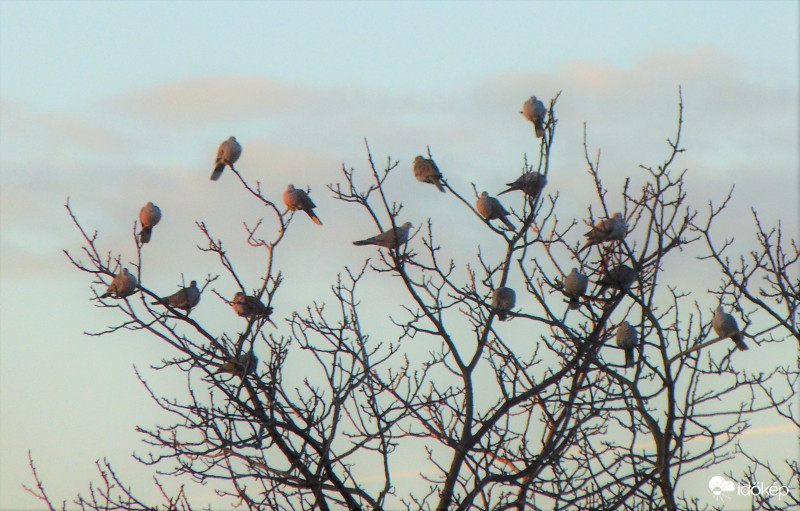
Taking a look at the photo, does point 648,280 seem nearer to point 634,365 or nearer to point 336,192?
point 634,365

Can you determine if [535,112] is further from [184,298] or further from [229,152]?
[184,298]

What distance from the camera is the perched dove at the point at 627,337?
28.9 feet

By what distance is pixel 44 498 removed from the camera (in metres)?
8.06

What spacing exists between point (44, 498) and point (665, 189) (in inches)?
221

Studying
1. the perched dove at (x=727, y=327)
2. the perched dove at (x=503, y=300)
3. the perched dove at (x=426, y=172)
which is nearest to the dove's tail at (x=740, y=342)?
the perched dove at (x=727, y=327)

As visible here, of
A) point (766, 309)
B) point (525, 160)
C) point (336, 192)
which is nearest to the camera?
point (336, 192)

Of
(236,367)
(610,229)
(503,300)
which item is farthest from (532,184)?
(236,367)

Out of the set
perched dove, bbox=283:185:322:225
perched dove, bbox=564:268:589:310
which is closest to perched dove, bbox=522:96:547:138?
perched dove, bbox=564:268:589:310

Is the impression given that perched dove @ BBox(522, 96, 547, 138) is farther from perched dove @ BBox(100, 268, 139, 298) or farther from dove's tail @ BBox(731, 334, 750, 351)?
perched dove @ BBox(100, 268, 139, 298)

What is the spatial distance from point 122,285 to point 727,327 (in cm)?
539

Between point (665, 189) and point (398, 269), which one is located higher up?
point (665, 189)

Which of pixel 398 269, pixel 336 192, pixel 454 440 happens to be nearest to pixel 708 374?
pixel 454 440

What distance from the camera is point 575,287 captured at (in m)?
8.62

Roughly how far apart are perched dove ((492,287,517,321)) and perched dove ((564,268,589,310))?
0.46 meters
